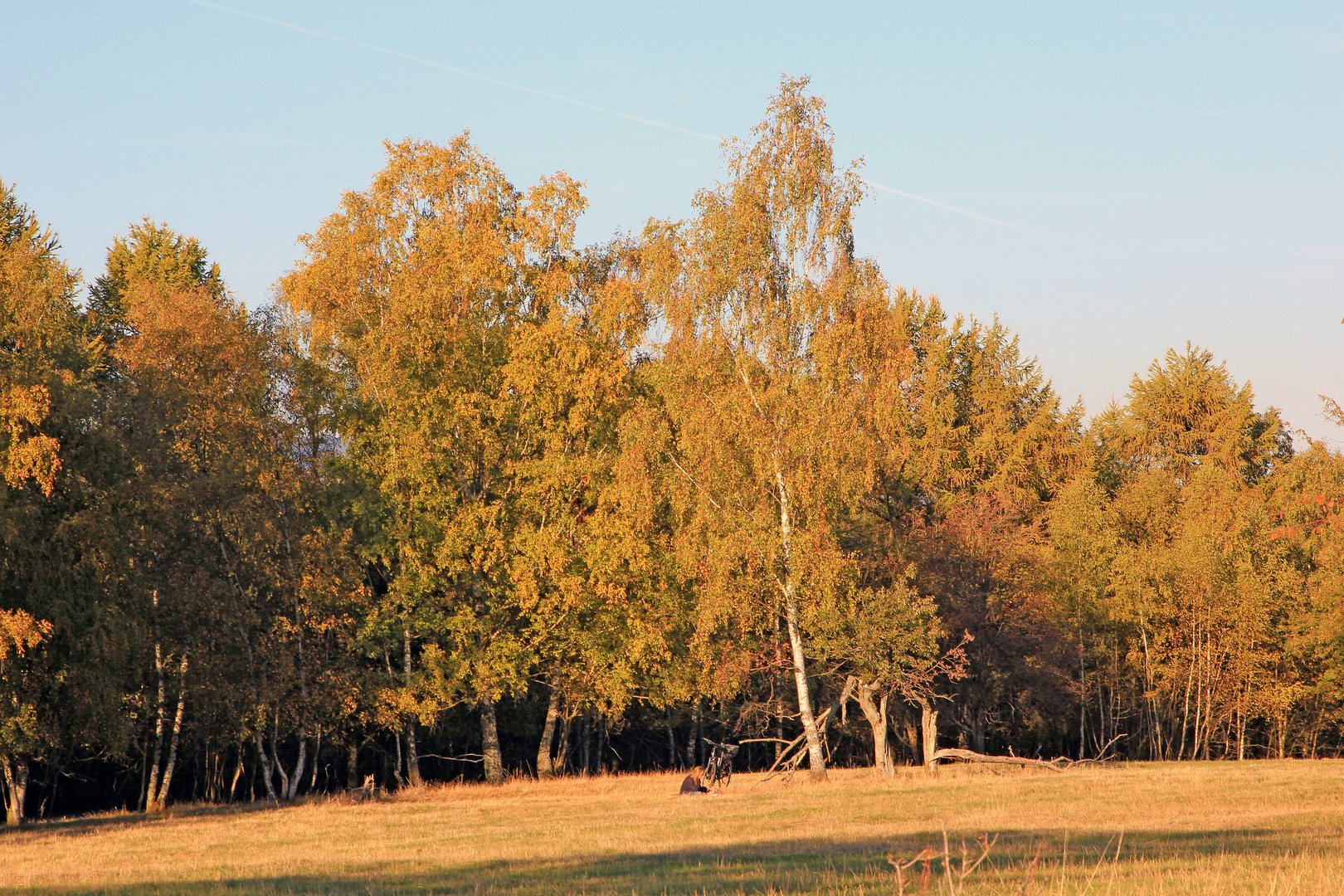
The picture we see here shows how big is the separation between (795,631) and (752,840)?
1428 centimetres

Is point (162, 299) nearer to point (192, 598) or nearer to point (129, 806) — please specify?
point (192, 598)

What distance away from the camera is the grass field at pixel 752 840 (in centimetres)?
1172

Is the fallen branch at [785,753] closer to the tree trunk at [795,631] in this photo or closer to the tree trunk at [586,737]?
the tree trunk at [795,631]

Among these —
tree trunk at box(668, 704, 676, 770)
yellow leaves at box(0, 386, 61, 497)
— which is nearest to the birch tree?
tree trunk at box(668, 704, 676, 770)

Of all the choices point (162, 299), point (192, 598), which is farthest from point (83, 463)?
point (162, 299)

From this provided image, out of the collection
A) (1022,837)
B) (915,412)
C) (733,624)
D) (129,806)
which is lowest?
(129,806)

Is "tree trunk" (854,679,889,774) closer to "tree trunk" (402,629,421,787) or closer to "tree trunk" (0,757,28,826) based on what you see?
"tree trunk" (402,629,421,787)

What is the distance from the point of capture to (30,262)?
33.5 meters

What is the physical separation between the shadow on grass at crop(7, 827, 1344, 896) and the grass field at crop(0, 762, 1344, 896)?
6 cm

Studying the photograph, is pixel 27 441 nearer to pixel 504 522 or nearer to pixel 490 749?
pixel 504 522

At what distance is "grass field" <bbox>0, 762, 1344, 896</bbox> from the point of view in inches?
461

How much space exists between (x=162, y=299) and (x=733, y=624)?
19.0 m

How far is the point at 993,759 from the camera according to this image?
1243 inches

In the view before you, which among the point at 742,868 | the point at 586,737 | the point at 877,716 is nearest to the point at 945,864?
the point at 742,868
